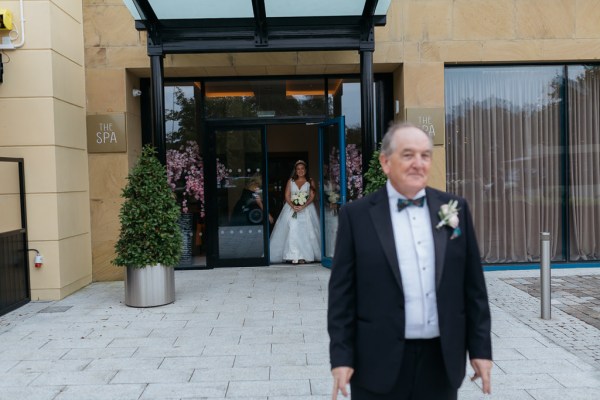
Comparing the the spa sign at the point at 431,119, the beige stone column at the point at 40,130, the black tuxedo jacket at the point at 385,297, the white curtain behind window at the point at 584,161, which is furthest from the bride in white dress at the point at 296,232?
the black tuxedo jacket at the point at 385,297

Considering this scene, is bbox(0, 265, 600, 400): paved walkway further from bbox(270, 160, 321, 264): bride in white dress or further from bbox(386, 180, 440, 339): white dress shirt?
bbox(270, 160, 321, 264): bride in white dress

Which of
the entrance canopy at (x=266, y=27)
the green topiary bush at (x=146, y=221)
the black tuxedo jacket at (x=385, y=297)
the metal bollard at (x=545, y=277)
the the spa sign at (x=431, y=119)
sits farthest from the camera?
the the spa sign at (x=431, y=119)

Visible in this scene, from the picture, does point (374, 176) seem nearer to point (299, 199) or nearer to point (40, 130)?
point (299, 199)

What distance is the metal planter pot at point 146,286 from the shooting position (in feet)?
21.9

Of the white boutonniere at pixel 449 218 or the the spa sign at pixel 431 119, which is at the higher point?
the the spa sign at pixel 431 119

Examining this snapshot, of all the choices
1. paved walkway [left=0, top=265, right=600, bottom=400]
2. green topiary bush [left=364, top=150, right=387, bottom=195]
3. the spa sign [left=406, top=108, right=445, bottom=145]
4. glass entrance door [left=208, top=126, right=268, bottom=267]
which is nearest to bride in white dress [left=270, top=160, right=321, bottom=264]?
glass entrance door [left=208, top=126, right=268, bottom=267]

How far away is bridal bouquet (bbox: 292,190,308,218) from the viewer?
32.6ft

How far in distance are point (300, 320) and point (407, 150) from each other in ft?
13.3

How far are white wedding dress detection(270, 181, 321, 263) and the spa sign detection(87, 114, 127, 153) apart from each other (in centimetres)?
329

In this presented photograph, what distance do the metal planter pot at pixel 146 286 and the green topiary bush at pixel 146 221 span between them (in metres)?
0.09

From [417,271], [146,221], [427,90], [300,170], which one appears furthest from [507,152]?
[417,271]

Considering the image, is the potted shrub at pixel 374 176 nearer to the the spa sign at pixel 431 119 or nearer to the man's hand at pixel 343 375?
the the spa sign at pixel 431 119

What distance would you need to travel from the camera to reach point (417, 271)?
225cm

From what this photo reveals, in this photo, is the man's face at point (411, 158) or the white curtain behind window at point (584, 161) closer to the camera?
the man's face at point (411, 158)
